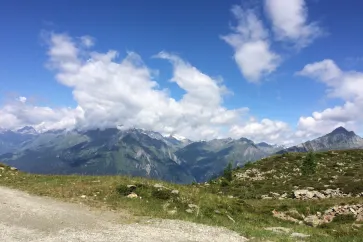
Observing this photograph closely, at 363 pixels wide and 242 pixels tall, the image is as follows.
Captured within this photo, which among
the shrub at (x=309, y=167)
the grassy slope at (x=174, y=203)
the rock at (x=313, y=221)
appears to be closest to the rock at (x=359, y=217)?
the grassy slope at (x=174, y=203)

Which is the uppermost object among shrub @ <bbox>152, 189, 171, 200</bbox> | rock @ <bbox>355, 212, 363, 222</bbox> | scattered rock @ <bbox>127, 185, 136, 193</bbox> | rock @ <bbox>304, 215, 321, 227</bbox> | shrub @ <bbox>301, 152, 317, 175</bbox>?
shrub @ <bbox>301, 152, 317, 175</bbox>

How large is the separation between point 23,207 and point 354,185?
166ft

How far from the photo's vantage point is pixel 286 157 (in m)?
92.3

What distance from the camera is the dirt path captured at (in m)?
18.7

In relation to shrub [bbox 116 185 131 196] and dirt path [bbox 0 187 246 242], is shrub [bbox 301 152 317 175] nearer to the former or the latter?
shrub [bbox 116 185 131 196]

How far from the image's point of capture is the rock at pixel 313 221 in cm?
3283

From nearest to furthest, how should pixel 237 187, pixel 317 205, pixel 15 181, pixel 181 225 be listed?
pixel 181 225, pixel 15 181, pixel 317 205, pixel 237 187

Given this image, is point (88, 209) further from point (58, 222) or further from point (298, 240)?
point (298, 240)

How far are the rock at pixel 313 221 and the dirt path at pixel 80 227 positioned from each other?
1468 centimetres

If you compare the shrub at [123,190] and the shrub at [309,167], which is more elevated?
the shrub at [309,167]

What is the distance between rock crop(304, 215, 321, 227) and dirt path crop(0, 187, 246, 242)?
14.7m

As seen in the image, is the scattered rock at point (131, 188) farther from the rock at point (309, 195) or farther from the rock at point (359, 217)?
the rock at point (309, 195)

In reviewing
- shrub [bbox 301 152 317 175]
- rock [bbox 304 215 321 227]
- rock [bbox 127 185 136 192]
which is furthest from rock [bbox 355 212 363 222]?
shrub [bbox 301 152 317 175]

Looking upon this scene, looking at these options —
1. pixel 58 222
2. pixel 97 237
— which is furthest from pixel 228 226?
pixel 58 222
